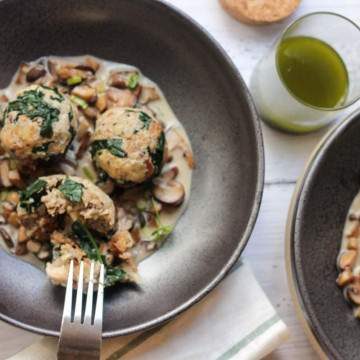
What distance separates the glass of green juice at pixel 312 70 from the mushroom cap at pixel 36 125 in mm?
596

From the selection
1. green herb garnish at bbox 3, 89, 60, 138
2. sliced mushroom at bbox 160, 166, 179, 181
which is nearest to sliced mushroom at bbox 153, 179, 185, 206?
sliced mushroom at bbox 160, 166, 179, 181

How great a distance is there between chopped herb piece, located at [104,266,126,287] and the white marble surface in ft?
0.94

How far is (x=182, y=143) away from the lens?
1.92 meters

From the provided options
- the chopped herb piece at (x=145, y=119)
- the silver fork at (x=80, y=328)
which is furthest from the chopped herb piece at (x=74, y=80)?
the silver fork at (x=80, y=328)

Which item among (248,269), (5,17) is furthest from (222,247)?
(5,17)

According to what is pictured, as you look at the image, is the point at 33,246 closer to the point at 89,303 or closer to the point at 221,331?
the point at 89,303

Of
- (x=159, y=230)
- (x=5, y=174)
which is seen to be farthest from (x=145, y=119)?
(x=5, y=174)

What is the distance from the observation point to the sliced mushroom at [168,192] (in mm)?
1860

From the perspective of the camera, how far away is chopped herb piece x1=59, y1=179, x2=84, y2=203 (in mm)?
1687

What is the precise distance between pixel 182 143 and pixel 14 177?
19.7 inches

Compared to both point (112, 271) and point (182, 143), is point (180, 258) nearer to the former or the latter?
point (112, 271)

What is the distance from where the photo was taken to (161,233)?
1854mm

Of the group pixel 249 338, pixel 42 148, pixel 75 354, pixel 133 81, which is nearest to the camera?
pixel 75 354

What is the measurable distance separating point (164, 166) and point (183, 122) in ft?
0.51
